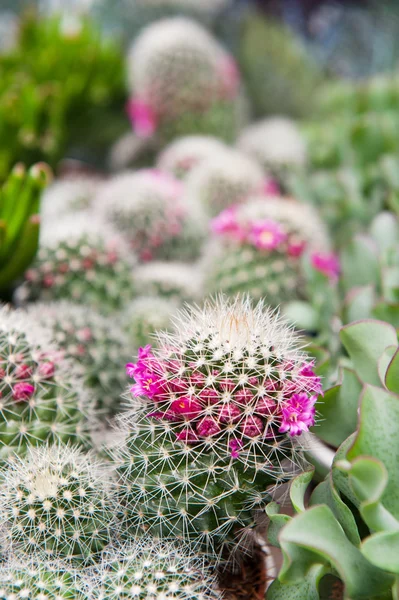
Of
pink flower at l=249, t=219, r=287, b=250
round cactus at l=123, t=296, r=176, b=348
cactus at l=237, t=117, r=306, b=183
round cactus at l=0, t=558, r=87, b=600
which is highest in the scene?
round cactus at l=0, t=558, r=87, b=600

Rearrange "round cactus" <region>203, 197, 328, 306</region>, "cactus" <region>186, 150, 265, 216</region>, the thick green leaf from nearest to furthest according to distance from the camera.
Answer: the thick green leaf, "round cactus" <region>203, 197, 328, 306</region>, "cactus" <region>186, 150, 265, 216</region>

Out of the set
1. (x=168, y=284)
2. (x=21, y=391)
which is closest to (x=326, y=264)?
(x=168, y=284)

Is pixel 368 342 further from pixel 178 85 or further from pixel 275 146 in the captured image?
pixel 178 85

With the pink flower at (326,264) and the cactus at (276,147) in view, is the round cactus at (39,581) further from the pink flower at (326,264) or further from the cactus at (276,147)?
the cactus at (276,147)

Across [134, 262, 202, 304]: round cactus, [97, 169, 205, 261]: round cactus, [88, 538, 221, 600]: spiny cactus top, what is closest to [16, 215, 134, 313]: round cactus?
[134, 262, 202, 304]: round cactus

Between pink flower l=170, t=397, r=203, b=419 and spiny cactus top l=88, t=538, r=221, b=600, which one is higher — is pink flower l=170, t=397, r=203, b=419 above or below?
above

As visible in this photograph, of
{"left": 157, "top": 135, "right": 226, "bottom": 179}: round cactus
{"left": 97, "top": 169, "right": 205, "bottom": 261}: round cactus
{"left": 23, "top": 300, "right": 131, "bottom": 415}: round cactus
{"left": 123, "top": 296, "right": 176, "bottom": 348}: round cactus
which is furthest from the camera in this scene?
{"left": 157, "top": 135, "right": 226, "bottom": 179}: round cactus

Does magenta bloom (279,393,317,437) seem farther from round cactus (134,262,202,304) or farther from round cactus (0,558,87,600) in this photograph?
round cactus (134,262,202,304)

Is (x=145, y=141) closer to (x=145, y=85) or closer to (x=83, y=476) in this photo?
(x=145, y=85)

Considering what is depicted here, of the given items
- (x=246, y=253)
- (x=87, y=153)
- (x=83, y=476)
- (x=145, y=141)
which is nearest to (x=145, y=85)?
(x=145, y=141)
